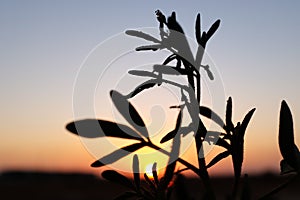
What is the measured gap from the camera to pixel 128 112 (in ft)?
3.03

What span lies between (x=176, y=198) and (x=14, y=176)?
105 ft

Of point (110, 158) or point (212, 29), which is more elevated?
point (212, 29)

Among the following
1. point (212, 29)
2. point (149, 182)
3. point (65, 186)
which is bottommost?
point (65, 186)

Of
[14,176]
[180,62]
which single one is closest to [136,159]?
[180,62]

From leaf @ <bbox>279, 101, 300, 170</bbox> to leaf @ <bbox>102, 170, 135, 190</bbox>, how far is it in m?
0.25

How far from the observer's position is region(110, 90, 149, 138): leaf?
906mm

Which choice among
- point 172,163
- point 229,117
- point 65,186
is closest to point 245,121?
point 229,117

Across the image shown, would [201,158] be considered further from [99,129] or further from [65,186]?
[65,186]

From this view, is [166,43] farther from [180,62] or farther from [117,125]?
[117,125]

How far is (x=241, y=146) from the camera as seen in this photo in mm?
880

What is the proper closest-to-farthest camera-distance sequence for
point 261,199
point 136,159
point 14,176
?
point 261,199
point 136,159
point 14,176

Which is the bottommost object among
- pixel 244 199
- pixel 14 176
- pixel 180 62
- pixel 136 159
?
pixel 14 176

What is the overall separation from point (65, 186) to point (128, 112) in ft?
86.7

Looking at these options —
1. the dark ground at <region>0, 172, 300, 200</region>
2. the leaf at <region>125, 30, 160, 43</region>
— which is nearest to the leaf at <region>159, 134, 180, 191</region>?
the leaf at <region>125, 30, 160, 43</region>
